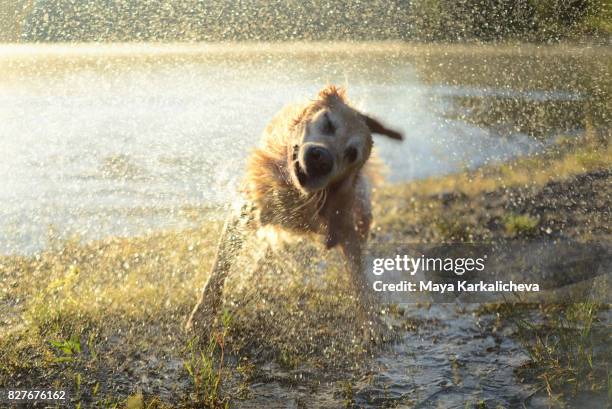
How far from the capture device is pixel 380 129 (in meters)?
4.80

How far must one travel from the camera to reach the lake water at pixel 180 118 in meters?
6.35

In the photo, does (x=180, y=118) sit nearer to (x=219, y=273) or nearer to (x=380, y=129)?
(x=380, y=129)

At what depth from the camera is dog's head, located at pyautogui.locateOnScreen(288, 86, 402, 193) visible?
401 centimetres

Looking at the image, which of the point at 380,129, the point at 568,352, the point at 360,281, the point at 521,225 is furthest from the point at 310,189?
the point at 521,225

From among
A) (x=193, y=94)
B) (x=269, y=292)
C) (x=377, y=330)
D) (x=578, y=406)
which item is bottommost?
(x=578, y=406)

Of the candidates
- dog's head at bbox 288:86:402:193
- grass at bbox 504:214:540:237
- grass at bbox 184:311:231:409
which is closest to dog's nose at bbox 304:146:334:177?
dog's head at bbox 288:86:402:193

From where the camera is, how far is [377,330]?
4133mm

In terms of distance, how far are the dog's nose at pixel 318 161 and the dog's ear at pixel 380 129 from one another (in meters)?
0.82

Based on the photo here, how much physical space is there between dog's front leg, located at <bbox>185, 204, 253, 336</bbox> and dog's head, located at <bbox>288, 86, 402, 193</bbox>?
1.93ft

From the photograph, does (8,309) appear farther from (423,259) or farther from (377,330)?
(423,259)

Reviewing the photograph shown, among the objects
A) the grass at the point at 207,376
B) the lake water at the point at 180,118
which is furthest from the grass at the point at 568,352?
the lake water at the point at 180,118

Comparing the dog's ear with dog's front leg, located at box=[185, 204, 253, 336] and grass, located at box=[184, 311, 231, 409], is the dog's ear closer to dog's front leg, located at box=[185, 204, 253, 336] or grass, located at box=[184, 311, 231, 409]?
dog's front leg, located at box=[185, 204, 253, 336]

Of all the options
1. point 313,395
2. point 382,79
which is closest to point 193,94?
point 382,79

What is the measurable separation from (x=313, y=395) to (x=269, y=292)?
1.37 m
